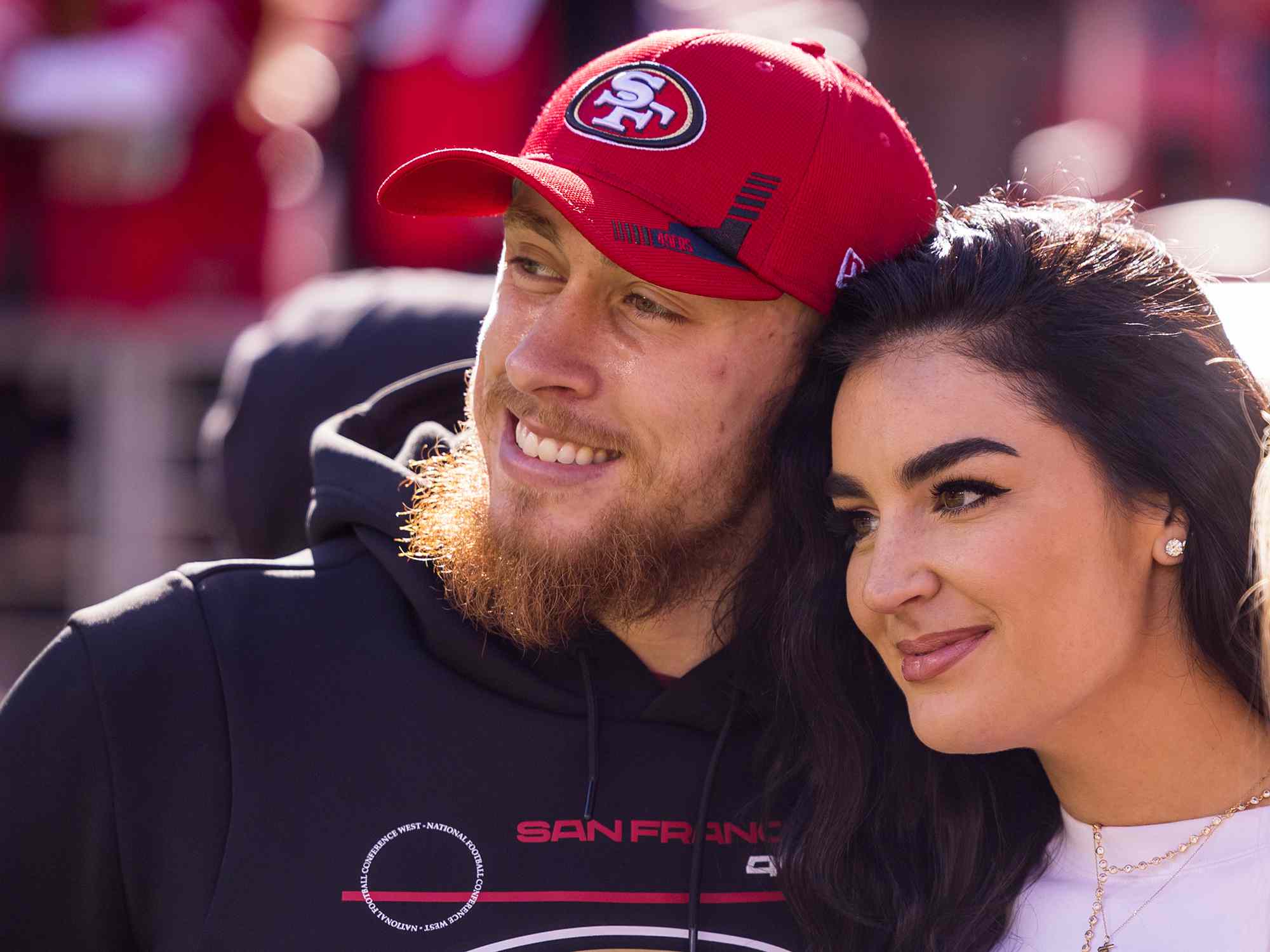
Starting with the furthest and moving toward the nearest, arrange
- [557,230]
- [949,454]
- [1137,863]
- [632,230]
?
[557,230] < [632,230] < [1137,863] < [949,454]

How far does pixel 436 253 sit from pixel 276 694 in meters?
4.36

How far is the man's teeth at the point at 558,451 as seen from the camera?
2.36m

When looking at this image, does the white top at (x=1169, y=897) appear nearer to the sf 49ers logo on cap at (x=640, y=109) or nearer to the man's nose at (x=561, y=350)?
the man's nose at (x=561, y=350)

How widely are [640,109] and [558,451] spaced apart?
22.2 inches

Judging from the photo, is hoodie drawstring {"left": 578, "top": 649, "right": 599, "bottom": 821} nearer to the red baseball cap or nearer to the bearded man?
the bearded man

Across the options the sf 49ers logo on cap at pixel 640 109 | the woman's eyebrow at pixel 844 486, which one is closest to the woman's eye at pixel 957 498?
the woman's eyebrow at pixel 844 486

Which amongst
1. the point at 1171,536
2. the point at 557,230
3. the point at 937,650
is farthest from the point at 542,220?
the point at 1171,536

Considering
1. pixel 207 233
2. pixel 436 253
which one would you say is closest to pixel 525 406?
pixel 436 253

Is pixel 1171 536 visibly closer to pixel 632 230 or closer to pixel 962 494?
pixel 962 494

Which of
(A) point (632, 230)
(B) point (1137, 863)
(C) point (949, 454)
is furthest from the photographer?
(A) point (632, 230)

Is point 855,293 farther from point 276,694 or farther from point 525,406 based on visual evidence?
point 276,694

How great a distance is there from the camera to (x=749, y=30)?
20.6ft

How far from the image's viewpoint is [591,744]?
224cm

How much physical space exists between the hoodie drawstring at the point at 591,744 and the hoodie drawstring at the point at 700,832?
16cm
